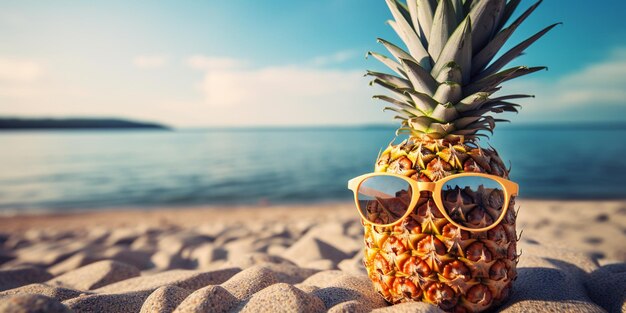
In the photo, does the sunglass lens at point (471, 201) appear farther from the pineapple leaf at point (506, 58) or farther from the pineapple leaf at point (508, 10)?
the pineapple leaf at point (508, 10)

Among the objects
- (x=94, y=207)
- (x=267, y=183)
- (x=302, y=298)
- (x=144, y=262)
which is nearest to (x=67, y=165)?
(x=94, y=207)

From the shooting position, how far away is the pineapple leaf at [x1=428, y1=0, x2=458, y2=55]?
82.8 inches

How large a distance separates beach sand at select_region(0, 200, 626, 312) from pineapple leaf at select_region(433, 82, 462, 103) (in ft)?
4.08

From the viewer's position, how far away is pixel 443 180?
196 cm

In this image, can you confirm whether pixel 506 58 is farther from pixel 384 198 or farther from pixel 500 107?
pixel 384 198

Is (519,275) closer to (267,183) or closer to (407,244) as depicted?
(407,244)

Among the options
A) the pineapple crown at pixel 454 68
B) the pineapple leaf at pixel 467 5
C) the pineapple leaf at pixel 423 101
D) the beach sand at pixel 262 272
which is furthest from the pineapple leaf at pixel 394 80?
the beach sand at pixel 262 272

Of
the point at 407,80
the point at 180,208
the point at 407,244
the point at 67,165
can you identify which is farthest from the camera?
the point at 67,165

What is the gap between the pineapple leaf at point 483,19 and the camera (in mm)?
2064

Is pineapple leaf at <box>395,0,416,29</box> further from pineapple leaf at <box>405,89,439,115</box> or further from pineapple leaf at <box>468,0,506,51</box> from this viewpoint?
pineapple leaf at <box>405,89,439,115</box>

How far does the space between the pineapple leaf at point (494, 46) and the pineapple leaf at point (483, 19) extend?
0.26ft

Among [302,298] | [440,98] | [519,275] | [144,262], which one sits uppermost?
[440,98]

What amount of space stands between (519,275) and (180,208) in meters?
13.0

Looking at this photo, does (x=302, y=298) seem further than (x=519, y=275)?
No
